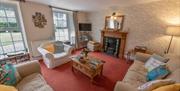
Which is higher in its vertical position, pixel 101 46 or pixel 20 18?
pixel 20 18

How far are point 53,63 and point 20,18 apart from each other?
1.88 m

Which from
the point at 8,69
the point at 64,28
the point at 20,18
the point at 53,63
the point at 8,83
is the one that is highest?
the point at 20,18

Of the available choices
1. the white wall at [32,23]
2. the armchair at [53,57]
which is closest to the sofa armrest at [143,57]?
the armchair at [53,57]

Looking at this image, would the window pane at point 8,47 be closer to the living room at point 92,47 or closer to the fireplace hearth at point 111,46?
the living room at point 92,47

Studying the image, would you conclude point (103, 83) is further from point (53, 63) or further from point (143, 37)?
point (143, 37)

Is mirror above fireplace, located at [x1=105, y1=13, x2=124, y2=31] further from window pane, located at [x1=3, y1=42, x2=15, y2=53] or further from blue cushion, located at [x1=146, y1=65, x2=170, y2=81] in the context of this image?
window pane, located at [x1=3, y1=42, x2=15, y2=53]

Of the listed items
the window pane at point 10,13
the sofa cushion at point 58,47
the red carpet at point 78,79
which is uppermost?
the window pane at point 10,13

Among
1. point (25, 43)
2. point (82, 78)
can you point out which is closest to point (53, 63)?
point (82, 78)

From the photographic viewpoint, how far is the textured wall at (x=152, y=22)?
2846 millimetres

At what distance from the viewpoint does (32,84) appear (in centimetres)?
154

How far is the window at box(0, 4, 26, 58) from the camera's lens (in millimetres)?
2898

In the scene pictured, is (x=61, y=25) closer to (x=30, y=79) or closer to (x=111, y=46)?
(x=111, y=46)

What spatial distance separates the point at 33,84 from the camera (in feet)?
5.04

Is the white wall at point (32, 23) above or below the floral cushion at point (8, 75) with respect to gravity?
above
